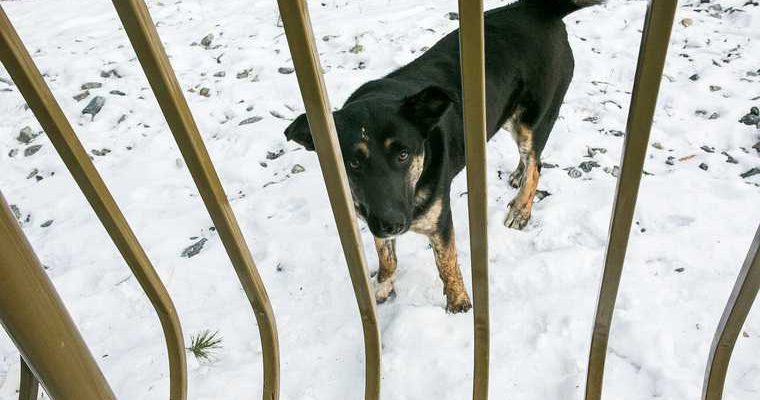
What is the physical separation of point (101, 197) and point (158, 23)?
651 cm

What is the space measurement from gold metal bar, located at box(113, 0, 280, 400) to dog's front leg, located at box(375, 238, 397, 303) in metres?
1.84

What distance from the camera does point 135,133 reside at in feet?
16.1

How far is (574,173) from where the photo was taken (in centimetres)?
397

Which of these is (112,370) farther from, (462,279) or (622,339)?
(622,339)

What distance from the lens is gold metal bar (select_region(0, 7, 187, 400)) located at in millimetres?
878

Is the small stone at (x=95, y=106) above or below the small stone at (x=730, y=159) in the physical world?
above

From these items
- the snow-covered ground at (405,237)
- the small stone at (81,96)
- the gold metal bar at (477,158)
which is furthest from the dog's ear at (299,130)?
the small stone at (81,96)

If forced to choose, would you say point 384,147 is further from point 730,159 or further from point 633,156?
point 730,159

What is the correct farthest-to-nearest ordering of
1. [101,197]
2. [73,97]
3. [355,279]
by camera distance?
[73,97] → [355,279] → [101,197]

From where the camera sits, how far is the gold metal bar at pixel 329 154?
2.69 ft

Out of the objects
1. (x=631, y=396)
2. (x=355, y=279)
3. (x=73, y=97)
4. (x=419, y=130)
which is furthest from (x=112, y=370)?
(x=73, y=97)

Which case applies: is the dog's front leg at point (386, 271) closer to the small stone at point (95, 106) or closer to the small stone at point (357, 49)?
the small stone at point (357, 49)

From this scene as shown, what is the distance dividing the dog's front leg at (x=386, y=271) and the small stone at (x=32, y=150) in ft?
10.8

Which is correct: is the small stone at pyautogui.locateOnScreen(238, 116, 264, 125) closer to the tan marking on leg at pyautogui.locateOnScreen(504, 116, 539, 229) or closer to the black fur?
the black fur
